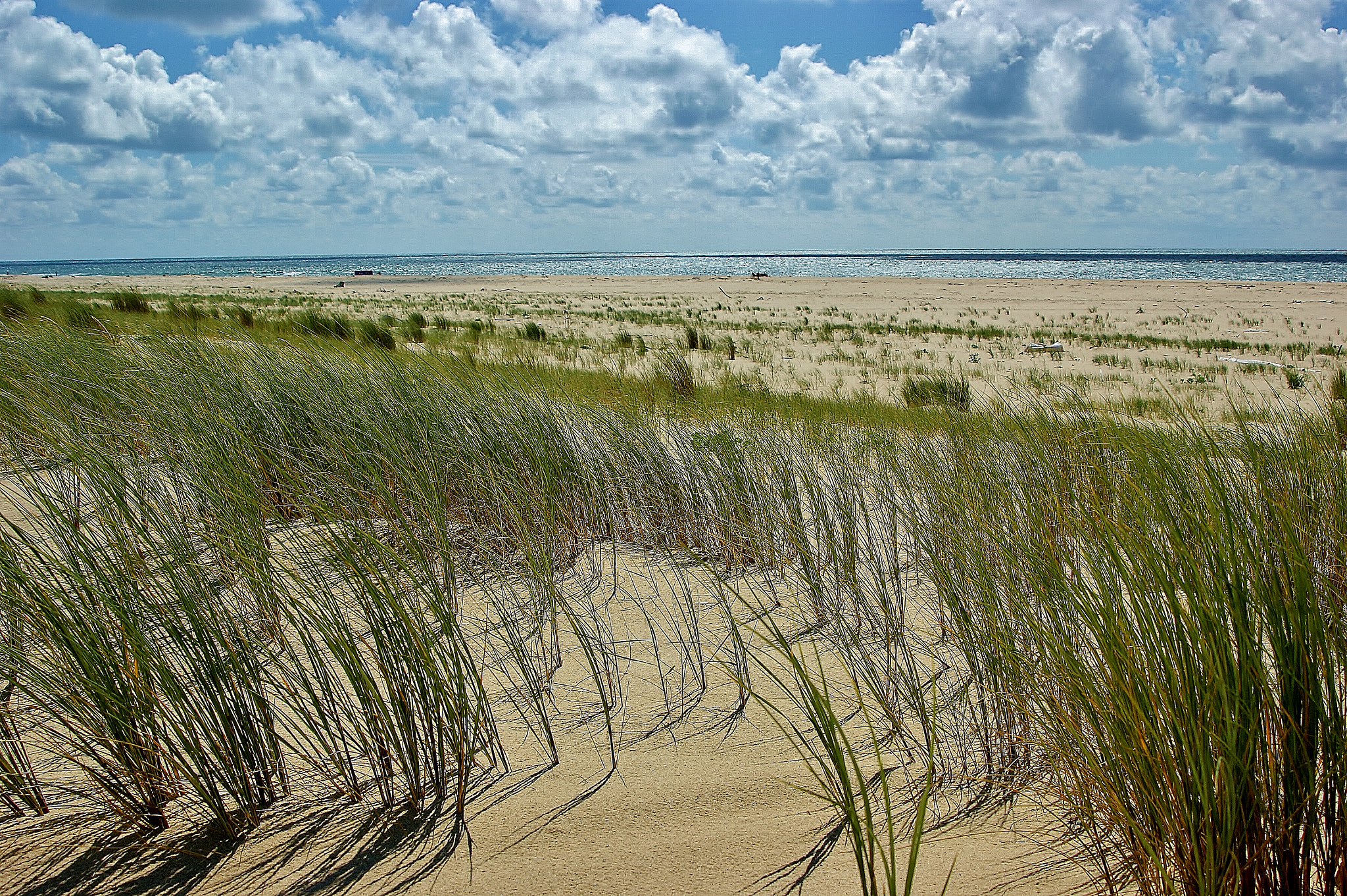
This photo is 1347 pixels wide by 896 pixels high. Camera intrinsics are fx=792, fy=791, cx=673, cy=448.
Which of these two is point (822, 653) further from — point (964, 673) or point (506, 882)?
point (506, 882)

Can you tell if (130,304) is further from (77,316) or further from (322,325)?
(322,325)

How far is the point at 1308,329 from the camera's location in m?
22.0

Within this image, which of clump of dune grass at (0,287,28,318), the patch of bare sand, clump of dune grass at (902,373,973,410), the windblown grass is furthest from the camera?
clump of dune grass at (0,287,28,318)

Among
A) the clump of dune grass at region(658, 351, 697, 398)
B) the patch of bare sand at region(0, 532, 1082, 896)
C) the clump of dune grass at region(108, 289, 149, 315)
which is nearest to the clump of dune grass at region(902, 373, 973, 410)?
the clump of dune grass at region(658, 351, 697, 398)

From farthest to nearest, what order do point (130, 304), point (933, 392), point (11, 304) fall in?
point (130, 304)
point (11, 304)
point (933, 392)

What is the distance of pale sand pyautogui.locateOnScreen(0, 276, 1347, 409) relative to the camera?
36.1 ft

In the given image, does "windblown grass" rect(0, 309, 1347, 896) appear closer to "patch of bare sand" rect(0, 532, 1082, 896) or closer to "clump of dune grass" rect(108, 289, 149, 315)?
"patch of bare sand" rect(0, 532, 1082, 896)

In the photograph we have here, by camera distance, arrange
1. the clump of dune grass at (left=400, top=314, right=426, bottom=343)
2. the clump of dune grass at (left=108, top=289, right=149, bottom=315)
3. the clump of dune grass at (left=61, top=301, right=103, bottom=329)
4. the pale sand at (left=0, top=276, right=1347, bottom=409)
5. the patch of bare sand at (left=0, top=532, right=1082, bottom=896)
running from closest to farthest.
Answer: the patch of bare sand at (left=0, top=532, right=1082, bottom=896) → the clump of dune grass at (left=61, top=301, right=103, bottom=329) → the pale sand at (left=0, top=276, right=1347, bottom=409) → the clump of dune grass at (left=400, top=314, right=426, bottom=343) → the clump of dune grass at (left=108, top=289, right=149, bottom=315)

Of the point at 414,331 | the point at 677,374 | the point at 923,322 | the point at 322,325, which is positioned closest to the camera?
the point at 677,374

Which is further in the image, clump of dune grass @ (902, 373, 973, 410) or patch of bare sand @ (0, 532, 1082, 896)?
clump of dune grass @ (902, 373, 973, 410)

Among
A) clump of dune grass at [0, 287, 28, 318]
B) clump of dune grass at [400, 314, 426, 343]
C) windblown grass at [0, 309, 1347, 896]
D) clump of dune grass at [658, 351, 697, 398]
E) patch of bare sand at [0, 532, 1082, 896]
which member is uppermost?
clump of dune grass at [0, 287, 28, 318]

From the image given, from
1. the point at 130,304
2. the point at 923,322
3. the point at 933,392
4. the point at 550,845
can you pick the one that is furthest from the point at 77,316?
the point at 923,322

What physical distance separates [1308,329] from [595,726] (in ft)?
88.2

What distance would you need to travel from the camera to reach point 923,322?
25.2m
